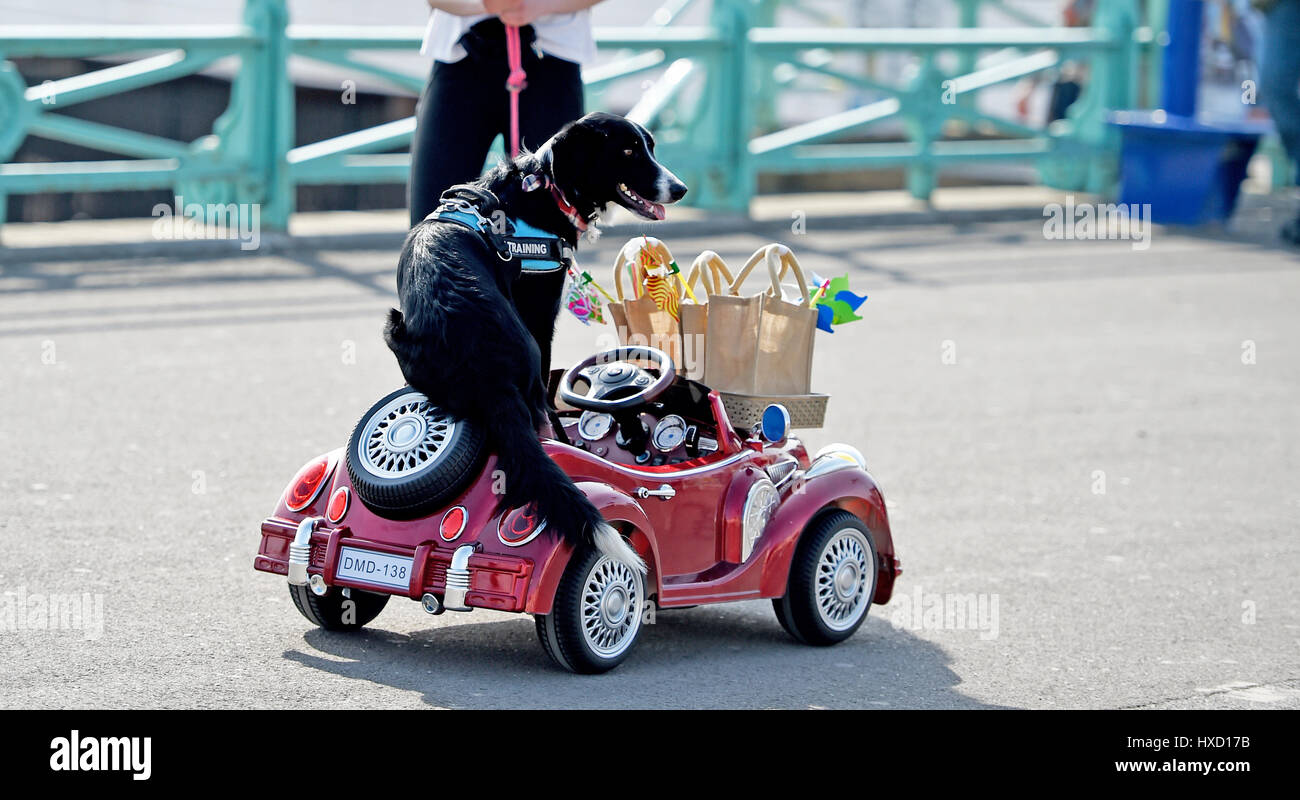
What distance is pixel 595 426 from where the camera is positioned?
4.56 metres

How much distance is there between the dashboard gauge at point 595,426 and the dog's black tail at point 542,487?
1.59 ft

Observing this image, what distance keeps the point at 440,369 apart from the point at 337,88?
50.9 feet

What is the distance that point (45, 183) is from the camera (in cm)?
1045

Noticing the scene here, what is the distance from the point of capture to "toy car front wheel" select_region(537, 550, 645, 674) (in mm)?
4043

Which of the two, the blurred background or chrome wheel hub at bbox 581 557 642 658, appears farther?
the blurred background

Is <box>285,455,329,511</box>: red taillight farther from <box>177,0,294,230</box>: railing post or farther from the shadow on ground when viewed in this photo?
<box>177,0,294,230</box>: railing post

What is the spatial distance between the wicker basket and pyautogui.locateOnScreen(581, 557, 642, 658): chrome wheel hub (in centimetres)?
67

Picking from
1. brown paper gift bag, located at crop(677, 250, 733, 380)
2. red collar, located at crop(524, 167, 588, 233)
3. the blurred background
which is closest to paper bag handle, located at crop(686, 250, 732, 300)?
brown paper gift bag, located at crop(677, 250, 733, 380)

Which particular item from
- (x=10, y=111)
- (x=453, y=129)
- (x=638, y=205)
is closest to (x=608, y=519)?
(x=638, y=205)

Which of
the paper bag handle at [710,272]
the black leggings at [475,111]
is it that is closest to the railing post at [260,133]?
the black leggings at [475,111]

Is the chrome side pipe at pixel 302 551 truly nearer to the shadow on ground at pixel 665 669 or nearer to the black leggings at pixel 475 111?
the shadow on ground at pixel 665 669

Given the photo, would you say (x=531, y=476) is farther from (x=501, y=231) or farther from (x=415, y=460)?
(x=501, y=231)
